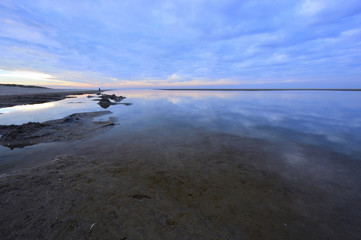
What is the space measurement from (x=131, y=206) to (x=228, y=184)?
3.23m

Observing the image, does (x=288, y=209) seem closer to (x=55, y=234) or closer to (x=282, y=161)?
(x=282, y=161)

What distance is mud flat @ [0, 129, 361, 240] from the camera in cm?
326

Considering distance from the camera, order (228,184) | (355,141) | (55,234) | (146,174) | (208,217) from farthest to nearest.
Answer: (355,141) → (146,174) → (228,184) → (208,217) → (55,234)

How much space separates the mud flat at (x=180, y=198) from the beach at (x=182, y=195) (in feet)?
0.08

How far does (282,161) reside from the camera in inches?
264

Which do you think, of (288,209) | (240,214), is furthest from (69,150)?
(288,209)

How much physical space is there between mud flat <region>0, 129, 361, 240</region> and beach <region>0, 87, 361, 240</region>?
24 millimetres

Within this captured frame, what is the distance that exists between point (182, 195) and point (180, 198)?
6.0 inches

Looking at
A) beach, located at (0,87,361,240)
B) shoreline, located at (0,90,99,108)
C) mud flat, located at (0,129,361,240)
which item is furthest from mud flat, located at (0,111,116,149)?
shoreline, located at (0,90,99,108)

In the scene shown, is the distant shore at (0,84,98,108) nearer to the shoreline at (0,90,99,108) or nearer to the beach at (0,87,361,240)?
the shoreline at (0,90,99,108)

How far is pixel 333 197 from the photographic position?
4.45 metres

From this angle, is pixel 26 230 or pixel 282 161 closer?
pixel 26 230

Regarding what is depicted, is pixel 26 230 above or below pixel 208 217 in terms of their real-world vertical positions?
above

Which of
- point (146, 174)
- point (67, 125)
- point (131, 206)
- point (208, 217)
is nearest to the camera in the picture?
point (208, 217)
